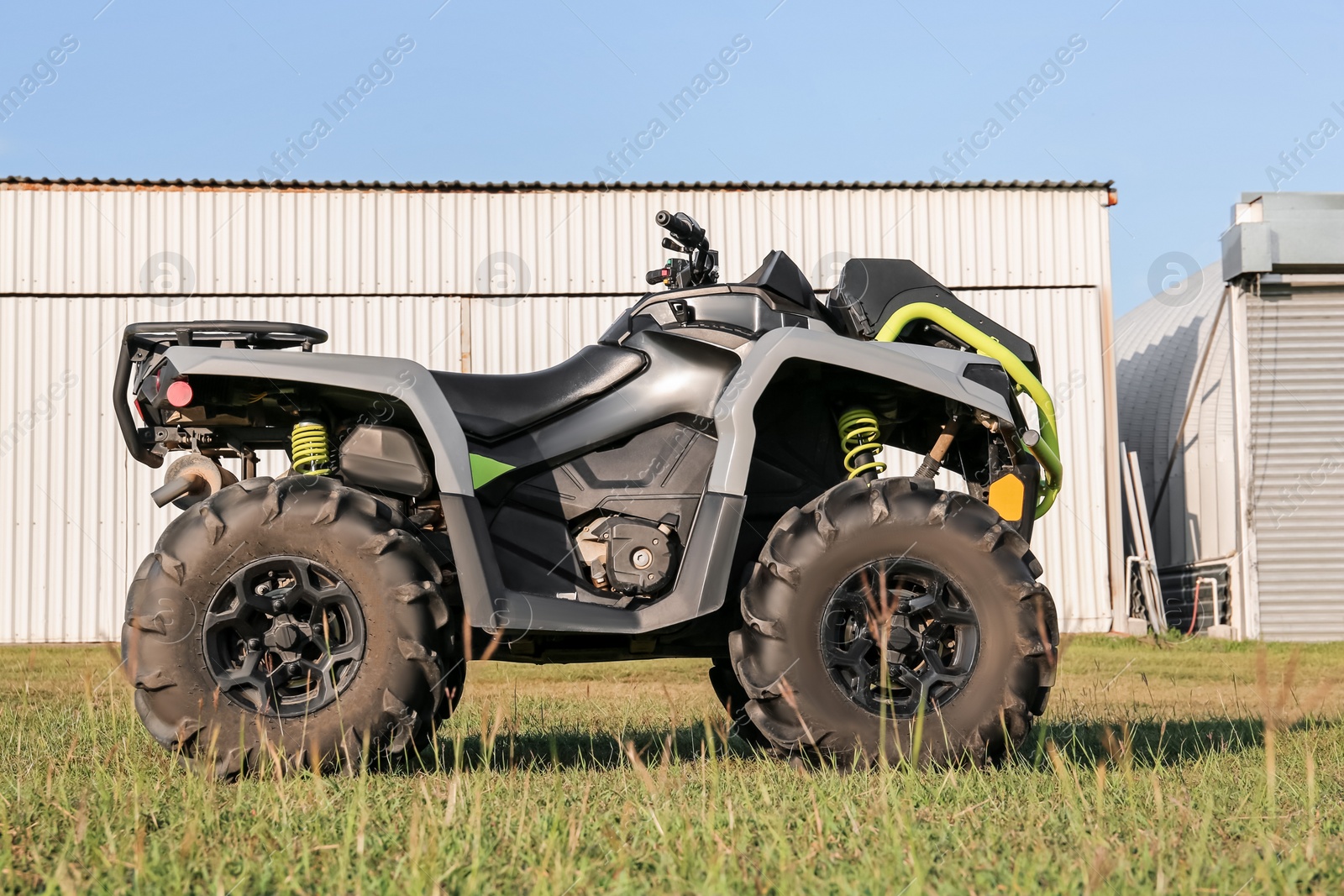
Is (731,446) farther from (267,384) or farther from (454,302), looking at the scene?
(454,302)

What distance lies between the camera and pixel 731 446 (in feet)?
12.8

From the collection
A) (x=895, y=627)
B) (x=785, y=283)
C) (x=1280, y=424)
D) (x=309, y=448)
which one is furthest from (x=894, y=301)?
(x=1280, y=424)

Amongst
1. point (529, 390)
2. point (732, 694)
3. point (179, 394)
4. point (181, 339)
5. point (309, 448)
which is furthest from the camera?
point (732, 694)

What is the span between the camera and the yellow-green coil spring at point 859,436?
14.1ft

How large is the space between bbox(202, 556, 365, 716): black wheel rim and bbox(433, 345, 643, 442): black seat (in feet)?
2.46

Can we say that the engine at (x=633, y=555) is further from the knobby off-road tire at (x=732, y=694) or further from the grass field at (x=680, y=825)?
the knobby off-road tire at (x=732, y=694)

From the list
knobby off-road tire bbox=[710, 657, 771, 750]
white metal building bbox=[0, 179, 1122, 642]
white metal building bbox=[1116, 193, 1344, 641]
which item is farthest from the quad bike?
white metal building bbox=[1116, 193, 1344, 641]

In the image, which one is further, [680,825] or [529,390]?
[529,390]

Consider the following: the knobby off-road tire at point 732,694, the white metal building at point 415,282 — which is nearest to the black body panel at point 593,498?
the knobby off-road tire at point 732,694

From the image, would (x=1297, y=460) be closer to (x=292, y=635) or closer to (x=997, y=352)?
(x=997, y=352)

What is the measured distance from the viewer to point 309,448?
406 centimetres

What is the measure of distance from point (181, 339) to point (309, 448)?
53 centimetres

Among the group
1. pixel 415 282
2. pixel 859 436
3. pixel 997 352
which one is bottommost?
pixel 859 436

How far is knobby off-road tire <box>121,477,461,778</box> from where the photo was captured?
3574mm
